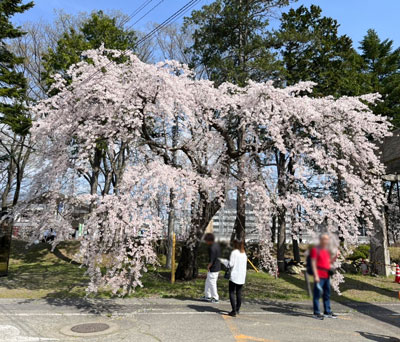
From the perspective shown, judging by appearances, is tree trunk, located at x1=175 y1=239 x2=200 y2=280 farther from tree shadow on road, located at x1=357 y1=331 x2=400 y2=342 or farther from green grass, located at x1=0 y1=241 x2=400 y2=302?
tree shadow on road, located at x1=357 y1=331 x2=400 y2=342

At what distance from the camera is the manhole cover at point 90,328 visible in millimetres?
7441

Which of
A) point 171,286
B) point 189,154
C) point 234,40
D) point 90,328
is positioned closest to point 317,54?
point 234,40

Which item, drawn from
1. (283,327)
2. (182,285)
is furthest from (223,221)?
(182,285)

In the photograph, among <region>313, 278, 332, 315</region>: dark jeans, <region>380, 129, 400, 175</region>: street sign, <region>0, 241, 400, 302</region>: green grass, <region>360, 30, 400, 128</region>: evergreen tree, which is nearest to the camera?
<region>313, 278, 332, 315</region>: dark jeans

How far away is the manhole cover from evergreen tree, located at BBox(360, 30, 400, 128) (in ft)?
77.5

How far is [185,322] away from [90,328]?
2.32 meters

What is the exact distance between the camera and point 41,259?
21.4 m

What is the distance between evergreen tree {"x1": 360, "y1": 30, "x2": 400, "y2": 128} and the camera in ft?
82.4

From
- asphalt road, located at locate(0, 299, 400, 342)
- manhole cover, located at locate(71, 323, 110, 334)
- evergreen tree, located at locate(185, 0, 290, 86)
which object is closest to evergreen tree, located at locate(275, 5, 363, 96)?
evergreen tree, located at locate(185, 0, 290, 86)

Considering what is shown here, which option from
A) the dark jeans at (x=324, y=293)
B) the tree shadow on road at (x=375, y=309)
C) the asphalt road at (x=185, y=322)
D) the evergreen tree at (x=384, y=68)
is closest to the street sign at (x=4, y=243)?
the asphalt road at (x=185, y=322)

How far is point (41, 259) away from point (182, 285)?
13.1 metres

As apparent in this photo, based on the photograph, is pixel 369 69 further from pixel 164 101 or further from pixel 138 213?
pixel 138 213

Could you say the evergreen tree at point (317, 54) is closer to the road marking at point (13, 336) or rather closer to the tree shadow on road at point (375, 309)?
the tree shadow on road at point (375, 309)

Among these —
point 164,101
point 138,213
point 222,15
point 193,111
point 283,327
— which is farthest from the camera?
point 222,15
